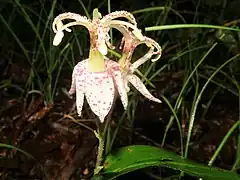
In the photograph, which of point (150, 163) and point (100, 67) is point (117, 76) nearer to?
point (100, 67)

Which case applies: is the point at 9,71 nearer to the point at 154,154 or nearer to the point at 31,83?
the point at 31,83

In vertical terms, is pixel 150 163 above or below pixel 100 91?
below

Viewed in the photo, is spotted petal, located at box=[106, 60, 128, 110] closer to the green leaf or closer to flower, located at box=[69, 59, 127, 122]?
flower, located at box=[69, 59, 127, 122]

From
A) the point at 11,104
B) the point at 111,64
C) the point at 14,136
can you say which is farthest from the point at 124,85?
the point at 11,104

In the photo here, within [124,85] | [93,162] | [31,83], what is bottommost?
[93,162]

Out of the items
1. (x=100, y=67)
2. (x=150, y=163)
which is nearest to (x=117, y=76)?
(x=100, y=67)

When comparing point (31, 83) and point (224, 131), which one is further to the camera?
point (31, 83)

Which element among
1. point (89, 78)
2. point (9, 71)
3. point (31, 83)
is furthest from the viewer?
point (9, 71)

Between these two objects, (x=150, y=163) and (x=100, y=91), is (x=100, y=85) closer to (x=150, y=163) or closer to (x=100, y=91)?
(x=100, y=91)
